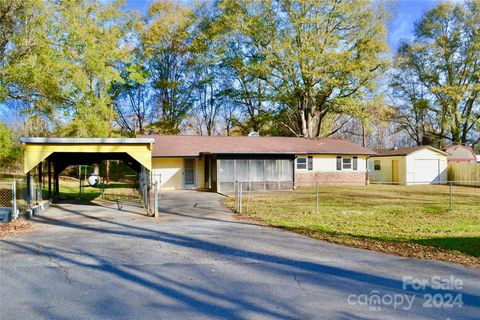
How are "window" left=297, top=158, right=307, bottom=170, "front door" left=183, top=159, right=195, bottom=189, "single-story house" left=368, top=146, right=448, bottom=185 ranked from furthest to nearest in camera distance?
1. "single-story house" left=368, top=146, right=448, bottom=185
2. "window" left=297, top=158, right=307, bottom=170
3. "front door" left=183, top=159, right=195, bottom=189

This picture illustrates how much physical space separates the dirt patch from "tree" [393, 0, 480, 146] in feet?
116

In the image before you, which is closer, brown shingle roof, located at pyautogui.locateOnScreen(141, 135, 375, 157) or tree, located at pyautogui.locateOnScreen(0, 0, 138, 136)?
tree, located at pyautogui.locateOnScreen(0, 0, 138, 136)

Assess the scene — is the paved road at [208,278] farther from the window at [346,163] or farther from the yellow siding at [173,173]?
the window at [346,163]

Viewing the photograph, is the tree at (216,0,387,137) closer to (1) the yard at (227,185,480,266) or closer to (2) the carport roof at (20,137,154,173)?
(1) the yard at (227,185,480,266)

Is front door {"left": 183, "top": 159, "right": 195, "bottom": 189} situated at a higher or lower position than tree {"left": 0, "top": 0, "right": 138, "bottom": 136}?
lower

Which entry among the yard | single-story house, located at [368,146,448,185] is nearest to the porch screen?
the yard

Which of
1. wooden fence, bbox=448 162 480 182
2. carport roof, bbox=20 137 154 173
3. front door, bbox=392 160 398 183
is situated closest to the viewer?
carport roof, bbox=20 137 154 173

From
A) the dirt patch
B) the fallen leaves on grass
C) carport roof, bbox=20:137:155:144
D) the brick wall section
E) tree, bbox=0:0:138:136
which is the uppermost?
tree, bbox=0:0:138:136

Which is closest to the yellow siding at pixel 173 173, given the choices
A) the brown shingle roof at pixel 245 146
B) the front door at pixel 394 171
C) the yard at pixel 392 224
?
the brown shingle roof at pixel 245 146

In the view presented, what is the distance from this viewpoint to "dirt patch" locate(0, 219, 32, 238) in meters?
9.62

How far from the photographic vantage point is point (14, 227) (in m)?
10.4

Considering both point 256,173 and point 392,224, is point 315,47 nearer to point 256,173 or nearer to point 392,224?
point 256,173

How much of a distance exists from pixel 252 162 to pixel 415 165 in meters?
15.5

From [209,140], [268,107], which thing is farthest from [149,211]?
[268,107]
